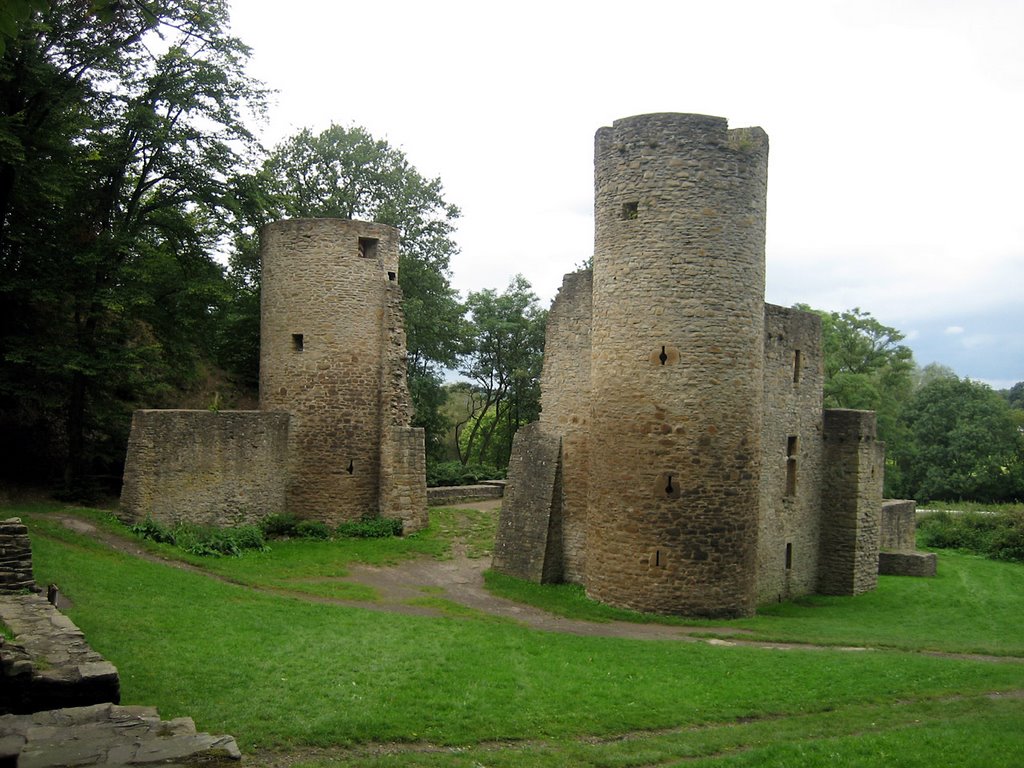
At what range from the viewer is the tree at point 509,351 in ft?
140

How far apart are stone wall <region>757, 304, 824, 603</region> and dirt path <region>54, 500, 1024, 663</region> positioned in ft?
14.9

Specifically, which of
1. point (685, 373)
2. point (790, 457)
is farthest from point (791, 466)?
point (685, 373)

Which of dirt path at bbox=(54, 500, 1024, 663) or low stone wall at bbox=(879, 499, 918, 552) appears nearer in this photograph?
dirt path at bbox=(54, 500, 1024, 663)

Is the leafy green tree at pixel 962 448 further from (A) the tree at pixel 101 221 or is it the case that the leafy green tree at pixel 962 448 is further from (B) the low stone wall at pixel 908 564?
(A) the tree at pixel 101 221

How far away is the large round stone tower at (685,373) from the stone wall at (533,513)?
2472 mm

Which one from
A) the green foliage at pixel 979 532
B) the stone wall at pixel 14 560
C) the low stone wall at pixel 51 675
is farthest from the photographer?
the green foliage at pixel 979 532

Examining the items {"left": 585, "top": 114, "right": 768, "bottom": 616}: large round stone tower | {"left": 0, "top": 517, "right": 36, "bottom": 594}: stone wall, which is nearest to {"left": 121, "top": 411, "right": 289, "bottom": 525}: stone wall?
{"left": 0, "top": 517, "right": 36, "bottom": 594}: stone wall

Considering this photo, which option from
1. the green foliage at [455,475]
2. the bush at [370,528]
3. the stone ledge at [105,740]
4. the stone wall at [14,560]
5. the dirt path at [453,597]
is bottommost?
the dirt path at [453,597]

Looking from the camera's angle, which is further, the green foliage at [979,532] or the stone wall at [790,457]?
the green foliage at [979,532]

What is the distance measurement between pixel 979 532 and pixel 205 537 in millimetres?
27368

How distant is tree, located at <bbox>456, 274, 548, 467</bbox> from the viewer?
42.6 m

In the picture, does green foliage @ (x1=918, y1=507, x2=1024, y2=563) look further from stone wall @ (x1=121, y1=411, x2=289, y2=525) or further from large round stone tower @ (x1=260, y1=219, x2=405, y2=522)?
stone wall @ (x1=121, y1=411, x2=289, y2=525)

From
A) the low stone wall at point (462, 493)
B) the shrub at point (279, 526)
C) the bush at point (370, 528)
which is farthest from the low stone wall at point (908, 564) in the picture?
the shrub at point (279, 526)

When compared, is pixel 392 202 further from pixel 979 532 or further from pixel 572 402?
pixel 979 532
